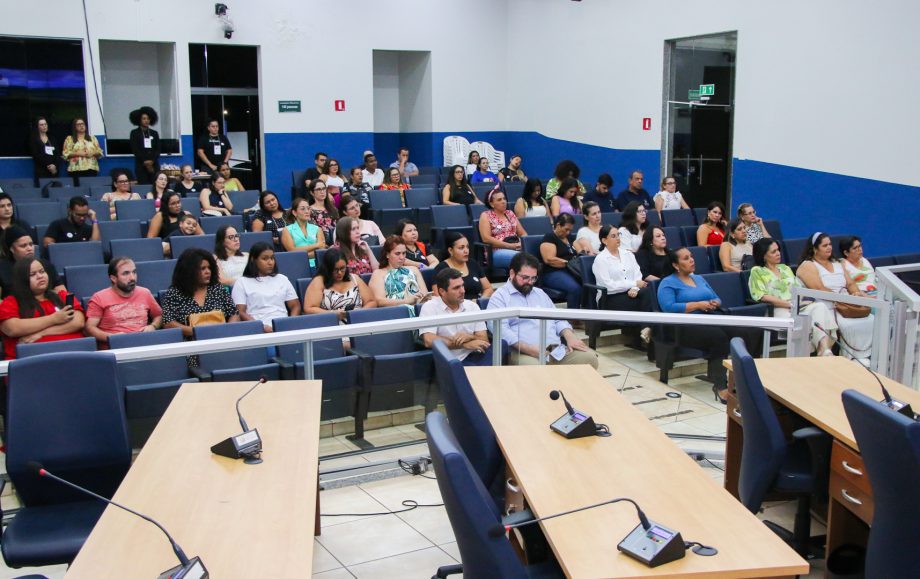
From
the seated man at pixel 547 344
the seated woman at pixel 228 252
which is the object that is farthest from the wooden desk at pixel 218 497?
the seated woman at pixel 228 252

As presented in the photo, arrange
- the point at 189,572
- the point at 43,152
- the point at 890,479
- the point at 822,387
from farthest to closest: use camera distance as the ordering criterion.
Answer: the point at 43,152, the point at 822,387, the point at 890,479, the point at 189,572

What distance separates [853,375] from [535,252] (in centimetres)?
435

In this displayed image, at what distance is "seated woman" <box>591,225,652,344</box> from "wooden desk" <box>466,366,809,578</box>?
3.31 m

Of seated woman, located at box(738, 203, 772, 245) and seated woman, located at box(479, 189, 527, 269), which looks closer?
seated woman, located at box(738, 203, 772, 245)

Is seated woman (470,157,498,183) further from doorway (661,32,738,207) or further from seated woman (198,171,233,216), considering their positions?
seated woman (198,171,233,216)

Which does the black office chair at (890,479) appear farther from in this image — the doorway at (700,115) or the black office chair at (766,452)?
the doorway at (700,115)

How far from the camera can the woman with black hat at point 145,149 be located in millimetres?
12805

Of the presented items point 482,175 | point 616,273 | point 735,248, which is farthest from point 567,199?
point 616,273

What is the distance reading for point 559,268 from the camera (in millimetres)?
8320

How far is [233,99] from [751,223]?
849cm

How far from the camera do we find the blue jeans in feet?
26.5

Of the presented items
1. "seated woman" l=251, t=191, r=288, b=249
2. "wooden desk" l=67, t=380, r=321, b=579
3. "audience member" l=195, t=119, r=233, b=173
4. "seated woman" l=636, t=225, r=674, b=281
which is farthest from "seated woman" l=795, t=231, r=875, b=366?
"audience member" l=195, t=119, r=233, b=173

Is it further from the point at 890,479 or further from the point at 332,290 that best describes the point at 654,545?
the point at 332,290

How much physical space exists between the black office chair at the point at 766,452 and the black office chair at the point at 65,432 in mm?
2519
